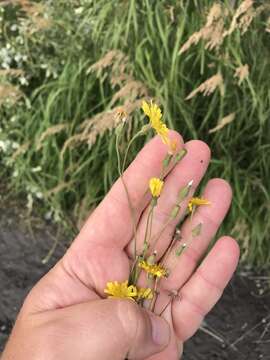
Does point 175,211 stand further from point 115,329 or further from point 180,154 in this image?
point 115,329

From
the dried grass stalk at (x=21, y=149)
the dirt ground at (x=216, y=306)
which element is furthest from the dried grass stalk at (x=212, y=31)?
the dirt ground at (x=216, y=306)

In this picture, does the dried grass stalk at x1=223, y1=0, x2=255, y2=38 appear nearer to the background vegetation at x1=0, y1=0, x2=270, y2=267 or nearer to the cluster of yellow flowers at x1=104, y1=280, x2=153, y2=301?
the background vegetation at x1=0, y1=0, x2=270, y2=267

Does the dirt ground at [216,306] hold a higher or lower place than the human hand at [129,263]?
lower

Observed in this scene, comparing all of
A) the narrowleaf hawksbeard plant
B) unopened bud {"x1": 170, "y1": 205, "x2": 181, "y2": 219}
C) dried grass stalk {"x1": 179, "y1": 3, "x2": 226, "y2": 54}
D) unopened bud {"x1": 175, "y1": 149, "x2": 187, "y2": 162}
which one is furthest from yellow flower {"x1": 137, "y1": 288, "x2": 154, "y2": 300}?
dried grass stalk {"x1": 179, "y1": 3, "x2": 226, "y2": 54}

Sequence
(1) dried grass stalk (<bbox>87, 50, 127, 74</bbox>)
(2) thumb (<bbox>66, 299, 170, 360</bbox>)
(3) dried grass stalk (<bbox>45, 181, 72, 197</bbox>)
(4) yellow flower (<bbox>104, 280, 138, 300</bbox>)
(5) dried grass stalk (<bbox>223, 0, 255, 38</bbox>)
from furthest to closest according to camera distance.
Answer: (3) dried grass stalk (<bbox>45, 181, 72, 197</bbox>)
(1) dried grass stalk (<bbox>87, 50, 127, 74</bbox>)
(5) dried grass stalk (<bbox>223, 0, 255, 38</bbox>)
(4) yellow flower (<bbox>104, 280, 138, 300</bbox>)
(2) thumb (<bbox>66, 299, 170, 360</bbox>)

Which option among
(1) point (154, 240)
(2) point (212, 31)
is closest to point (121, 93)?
(2) point (212, 31)

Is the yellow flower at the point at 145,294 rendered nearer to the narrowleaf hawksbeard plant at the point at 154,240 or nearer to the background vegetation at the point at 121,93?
the narrowleaf hawksbeard plant at the point at 154,240
